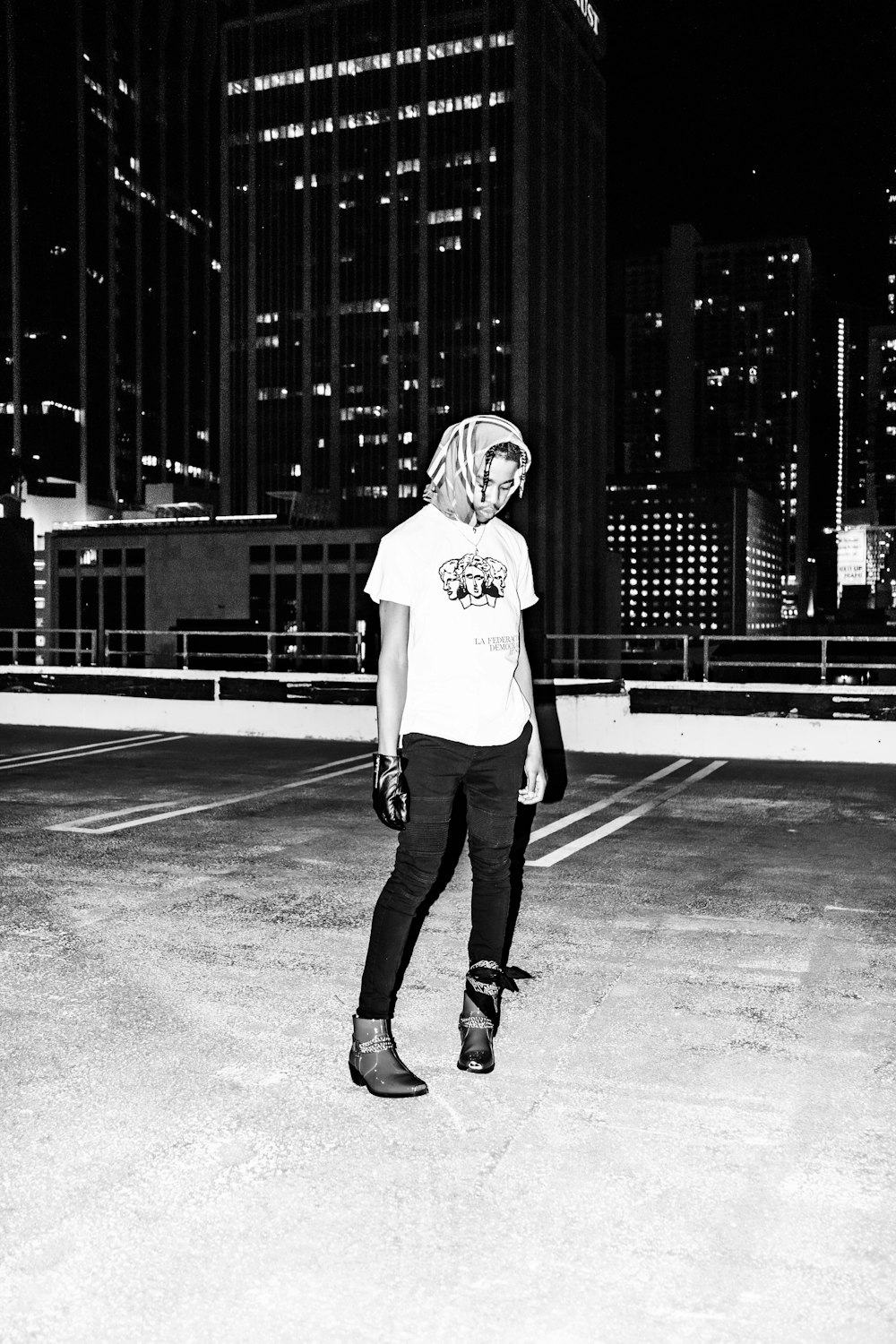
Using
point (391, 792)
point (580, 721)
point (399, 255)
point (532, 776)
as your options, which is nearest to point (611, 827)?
point (532, 776)

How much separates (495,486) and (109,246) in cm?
15844

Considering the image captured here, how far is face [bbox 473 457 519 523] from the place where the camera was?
3344 millimetres

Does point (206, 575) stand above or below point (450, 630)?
above

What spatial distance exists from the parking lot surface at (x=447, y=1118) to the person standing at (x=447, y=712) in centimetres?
20

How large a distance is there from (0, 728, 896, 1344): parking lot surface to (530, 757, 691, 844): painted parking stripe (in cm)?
142

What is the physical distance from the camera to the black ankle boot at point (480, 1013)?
10.8 feet

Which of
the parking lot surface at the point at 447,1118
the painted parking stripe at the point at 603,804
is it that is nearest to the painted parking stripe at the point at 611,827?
the painted parking stripe at the point at 603,804

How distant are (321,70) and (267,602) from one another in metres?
86.5

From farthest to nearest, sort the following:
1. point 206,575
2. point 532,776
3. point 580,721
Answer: point 206,575 → point 580,721 → point 532,776

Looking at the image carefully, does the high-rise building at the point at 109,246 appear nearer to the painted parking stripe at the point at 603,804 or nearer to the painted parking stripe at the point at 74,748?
the painted parking stripe at the point at 74,748

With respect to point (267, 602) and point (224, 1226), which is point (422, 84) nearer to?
point (267, 602)

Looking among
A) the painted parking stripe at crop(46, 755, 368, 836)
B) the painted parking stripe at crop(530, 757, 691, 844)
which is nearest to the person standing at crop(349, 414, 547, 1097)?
the painted parking stripe at crop(530, 757, 691, 844)

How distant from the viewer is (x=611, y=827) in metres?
8.11

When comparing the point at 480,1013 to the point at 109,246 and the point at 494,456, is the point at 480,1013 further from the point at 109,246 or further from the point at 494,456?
the point at 109,246
